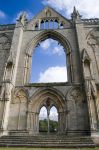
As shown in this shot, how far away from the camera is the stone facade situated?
479 inches

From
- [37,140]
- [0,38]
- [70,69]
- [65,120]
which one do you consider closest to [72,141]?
[37,140]

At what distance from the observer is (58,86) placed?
13.7m

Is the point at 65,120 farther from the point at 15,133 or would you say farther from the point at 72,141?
the point at 15,133

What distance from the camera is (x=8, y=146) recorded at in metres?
9.29

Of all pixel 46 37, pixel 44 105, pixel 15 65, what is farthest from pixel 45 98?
pixel 46 37

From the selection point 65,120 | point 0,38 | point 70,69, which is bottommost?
point 65,120

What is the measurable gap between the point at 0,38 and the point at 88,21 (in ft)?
34.3

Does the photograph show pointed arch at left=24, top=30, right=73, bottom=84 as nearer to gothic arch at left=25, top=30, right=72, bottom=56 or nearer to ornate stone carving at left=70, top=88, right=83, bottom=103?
gothic arch at left=25, top=30, right=72, bottom=56

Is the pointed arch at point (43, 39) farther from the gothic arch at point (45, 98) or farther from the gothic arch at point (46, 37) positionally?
the gothic arch at point (45, 98)

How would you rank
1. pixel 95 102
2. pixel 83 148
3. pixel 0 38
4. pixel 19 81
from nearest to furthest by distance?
pixel 83 148 < pixel 95 102 < pixel 19 81 < pixel 0 38

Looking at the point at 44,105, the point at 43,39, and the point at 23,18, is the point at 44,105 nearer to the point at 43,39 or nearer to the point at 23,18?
the point at 43,39

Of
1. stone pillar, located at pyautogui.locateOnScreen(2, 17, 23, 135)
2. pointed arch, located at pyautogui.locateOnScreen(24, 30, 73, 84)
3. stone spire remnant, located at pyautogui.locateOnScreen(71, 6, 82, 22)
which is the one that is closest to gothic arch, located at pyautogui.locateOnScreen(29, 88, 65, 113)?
pointed arch, located at pyautogui.locateOnScreen(24, 30, 73, 84)

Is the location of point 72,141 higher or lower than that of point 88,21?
lower

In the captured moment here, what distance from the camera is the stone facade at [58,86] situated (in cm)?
1217
